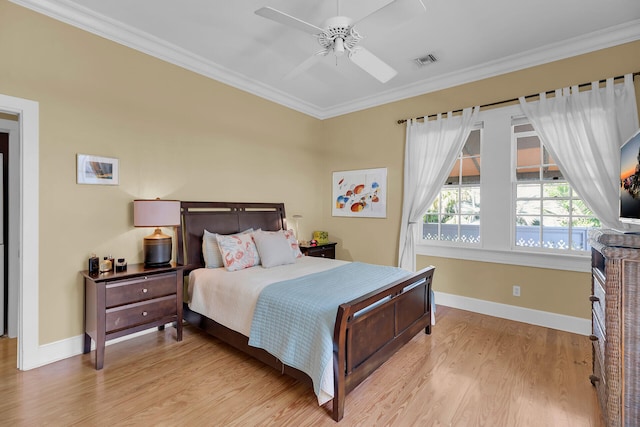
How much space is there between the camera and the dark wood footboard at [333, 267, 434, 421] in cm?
190

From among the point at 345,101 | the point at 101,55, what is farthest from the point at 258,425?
the point at 345,101

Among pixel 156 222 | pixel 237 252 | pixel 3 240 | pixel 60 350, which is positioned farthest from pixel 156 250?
pixel 3 240

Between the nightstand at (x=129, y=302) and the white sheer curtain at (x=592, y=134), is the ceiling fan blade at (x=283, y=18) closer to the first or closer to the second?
the nightstand at (x=129, y=302)

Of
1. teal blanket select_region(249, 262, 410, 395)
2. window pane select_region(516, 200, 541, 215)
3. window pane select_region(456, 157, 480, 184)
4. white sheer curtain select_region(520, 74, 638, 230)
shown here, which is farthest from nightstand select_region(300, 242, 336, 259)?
white sheer curtain select_region(520, 74, 638, 230)

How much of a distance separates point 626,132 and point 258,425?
13.4ft

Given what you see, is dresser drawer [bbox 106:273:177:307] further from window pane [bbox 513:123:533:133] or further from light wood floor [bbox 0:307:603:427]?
window pane [bbox 513:123:533:133]

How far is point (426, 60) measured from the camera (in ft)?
11.5

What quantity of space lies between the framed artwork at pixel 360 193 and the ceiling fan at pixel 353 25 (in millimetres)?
2160

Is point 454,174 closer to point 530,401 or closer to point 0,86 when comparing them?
point 530,401

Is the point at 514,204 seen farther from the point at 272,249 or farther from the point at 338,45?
the point at 272,249

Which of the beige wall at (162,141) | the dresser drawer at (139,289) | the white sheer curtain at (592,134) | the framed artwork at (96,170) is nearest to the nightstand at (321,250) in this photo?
the beige wall at (162,141)

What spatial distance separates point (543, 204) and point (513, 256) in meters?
0.70

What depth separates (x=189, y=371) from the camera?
246 centimetres

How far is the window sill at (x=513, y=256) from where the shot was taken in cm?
318
